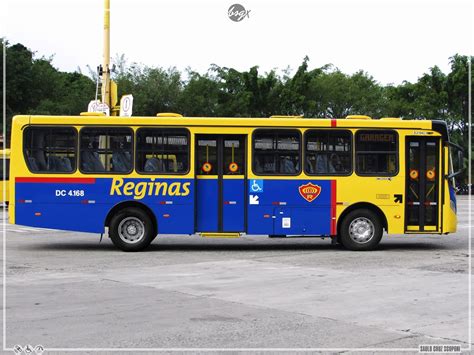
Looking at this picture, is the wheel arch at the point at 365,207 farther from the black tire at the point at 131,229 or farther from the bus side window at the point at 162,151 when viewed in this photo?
the black tire at the point at 131,229

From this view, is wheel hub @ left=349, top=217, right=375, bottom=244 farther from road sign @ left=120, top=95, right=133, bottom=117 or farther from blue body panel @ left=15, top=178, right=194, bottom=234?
road sign @ left=120, top=95, right=133, bottom=117

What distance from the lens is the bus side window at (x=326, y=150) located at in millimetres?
15992

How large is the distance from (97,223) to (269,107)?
96.4 feet

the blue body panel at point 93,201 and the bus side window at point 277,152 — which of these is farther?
the bus side window at point 277,152

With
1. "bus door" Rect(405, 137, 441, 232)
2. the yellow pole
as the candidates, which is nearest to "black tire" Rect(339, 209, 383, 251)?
"bus door" Rect(405, 137, 441, 232)

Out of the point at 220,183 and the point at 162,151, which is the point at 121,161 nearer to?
the point at 162,151

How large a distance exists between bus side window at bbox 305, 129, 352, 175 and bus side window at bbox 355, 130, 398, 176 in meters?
0.29

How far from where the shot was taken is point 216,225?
627 inches

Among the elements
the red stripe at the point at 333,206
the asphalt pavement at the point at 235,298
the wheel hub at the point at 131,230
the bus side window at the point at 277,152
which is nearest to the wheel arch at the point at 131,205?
the wheel hub at the point at 131,230

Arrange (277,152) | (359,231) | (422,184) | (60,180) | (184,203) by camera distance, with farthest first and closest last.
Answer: (422,184)
(359,231)
(277,152)
(184,203)
(60,180)

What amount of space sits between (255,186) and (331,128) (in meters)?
2.12

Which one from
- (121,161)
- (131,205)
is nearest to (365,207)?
(131,205)

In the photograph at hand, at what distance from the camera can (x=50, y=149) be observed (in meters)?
15.7

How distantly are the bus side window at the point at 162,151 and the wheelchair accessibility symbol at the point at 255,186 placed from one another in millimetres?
1443
